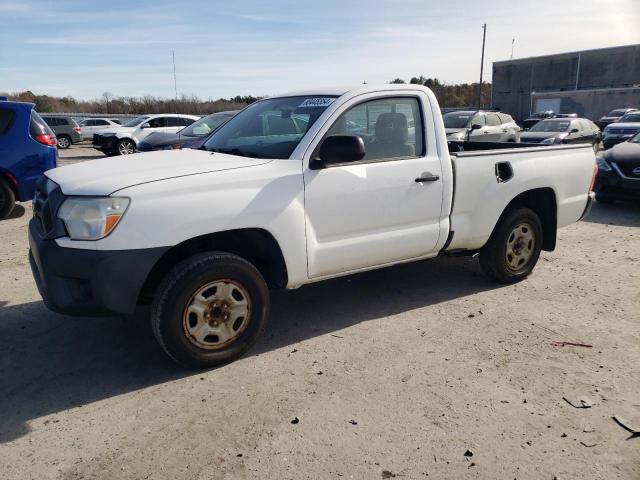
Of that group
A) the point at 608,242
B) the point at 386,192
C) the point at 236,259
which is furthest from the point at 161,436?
the point at 608,242

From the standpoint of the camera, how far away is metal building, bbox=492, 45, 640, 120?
41.5 m

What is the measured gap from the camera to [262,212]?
342cm

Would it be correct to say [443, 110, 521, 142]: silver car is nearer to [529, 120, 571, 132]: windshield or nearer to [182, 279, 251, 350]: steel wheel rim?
[529, 120, 571, 132]: windshield

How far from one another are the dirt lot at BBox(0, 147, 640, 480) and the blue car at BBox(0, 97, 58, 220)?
3.73 metres

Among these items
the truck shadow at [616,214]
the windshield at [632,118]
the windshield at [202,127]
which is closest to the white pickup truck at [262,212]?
the truck shadow at [616,214]

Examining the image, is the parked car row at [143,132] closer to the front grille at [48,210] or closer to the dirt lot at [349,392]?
the front grille at [48,210]

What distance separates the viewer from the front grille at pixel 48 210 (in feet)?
10.5

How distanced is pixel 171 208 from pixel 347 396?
1551 mm

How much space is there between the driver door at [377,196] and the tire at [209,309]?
508mm

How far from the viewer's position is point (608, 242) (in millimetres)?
6871

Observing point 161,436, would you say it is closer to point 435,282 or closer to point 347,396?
point 347,396

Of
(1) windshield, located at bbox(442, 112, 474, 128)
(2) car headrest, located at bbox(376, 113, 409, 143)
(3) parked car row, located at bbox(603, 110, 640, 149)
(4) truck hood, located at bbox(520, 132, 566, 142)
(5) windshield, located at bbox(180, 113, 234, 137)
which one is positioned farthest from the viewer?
Answer: (3) parked car row, located at bbox(603, 110, 640, 149)

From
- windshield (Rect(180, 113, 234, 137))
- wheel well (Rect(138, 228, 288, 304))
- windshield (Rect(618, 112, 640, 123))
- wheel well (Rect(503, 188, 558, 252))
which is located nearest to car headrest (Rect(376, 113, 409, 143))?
wheel well (Rect(138, 228, 288, 304))

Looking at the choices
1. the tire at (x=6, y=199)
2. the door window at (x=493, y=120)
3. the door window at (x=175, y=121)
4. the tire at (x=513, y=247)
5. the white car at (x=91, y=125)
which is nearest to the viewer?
the tire at (x=513, y=247)
